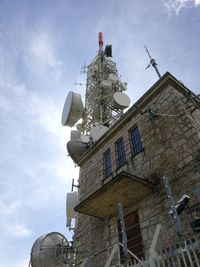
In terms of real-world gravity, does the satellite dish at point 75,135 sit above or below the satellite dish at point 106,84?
below

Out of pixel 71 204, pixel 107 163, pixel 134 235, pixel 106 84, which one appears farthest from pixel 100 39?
pixel 134 235

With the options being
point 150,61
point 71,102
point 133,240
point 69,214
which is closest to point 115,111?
point 71,102

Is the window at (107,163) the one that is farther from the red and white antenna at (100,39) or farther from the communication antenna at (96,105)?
the red and white antenna at (100,39)

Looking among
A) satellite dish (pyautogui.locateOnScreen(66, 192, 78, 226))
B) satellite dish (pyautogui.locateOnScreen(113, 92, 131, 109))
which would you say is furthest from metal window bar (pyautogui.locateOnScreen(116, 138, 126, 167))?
satellite dish (pyautogui.locateOnScreen(66, 192, 78, 226))

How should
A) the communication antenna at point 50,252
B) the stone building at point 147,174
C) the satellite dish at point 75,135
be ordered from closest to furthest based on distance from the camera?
1. the stone building at point 147,174
2. the communication antenna at point 50,252
3. the satellite dish at point 75,135

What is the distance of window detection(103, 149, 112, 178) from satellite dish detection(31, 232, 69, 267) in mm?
4112

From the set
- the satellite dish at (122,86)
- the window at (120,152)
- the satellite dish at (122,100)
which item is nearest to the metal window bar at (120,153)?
the window at (120,152)

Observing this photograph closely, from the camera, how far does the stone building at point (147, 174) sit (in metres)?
7.13

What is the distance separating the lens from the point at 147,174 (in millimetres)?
8445

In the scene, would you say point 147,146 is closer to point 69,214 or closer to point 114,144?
point 114,144

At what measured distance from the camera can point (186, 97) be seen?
889cm

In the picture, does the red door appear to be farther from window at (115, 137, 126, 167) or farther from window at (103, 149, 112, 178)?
window at (103, 149, 112, 178)

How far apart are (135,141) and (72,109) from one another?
6.16 meters

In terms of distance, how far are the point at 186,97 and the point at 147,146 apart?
89.4 inches
